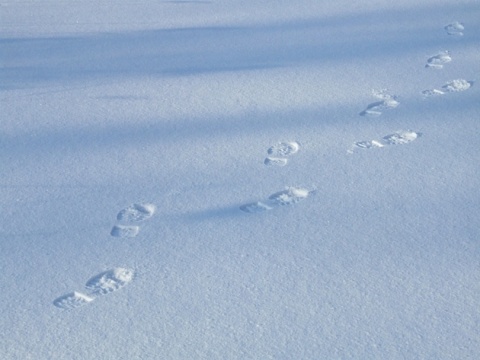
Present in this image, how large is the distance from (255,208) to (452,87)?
150cm

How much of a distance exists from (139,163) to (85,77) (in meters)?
1.02

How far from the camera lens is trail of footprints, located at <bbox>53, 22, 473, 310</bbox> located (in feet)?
8.16

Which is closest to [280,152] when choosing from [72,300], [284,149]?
[284,149]

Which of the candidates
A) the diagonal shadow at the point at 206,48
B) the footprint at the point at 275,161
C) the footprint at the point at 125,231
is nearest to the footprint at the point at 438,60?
the diagonal shadow at the point at 206,48

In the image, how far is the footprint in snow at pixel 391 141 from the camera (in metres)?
3.37

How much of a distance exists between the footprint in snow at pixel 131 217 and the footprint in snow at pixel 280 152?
1.92ft

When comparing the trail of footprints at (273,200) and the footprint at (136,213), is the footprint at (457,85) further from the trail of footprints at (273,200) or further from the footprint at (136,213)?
the footprint at (136,213)

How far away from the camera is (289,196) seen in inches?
119

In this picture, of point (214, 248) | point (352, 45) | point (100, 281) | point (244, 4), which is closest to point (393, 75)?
point (352, 45)

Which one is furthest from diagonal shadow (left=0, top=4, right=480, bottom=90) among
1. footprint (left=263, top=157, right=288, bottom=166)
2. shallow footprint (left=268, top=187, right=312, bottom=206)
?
shallow footprint (left=268, top=187, right=312, bottom=206)

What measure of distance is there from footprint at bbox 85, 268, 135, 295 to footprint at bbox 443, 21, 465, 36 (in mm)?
2833

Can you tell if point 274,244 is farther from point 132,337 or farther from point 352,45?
point 352,45

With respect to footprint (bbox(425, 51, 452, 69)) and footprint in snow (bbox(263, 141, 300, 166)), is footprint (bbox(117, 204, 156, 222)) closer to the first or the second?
footprint in snow (bbox(263, 141, 300, 166))

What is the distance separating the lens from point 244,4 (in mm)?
5121
